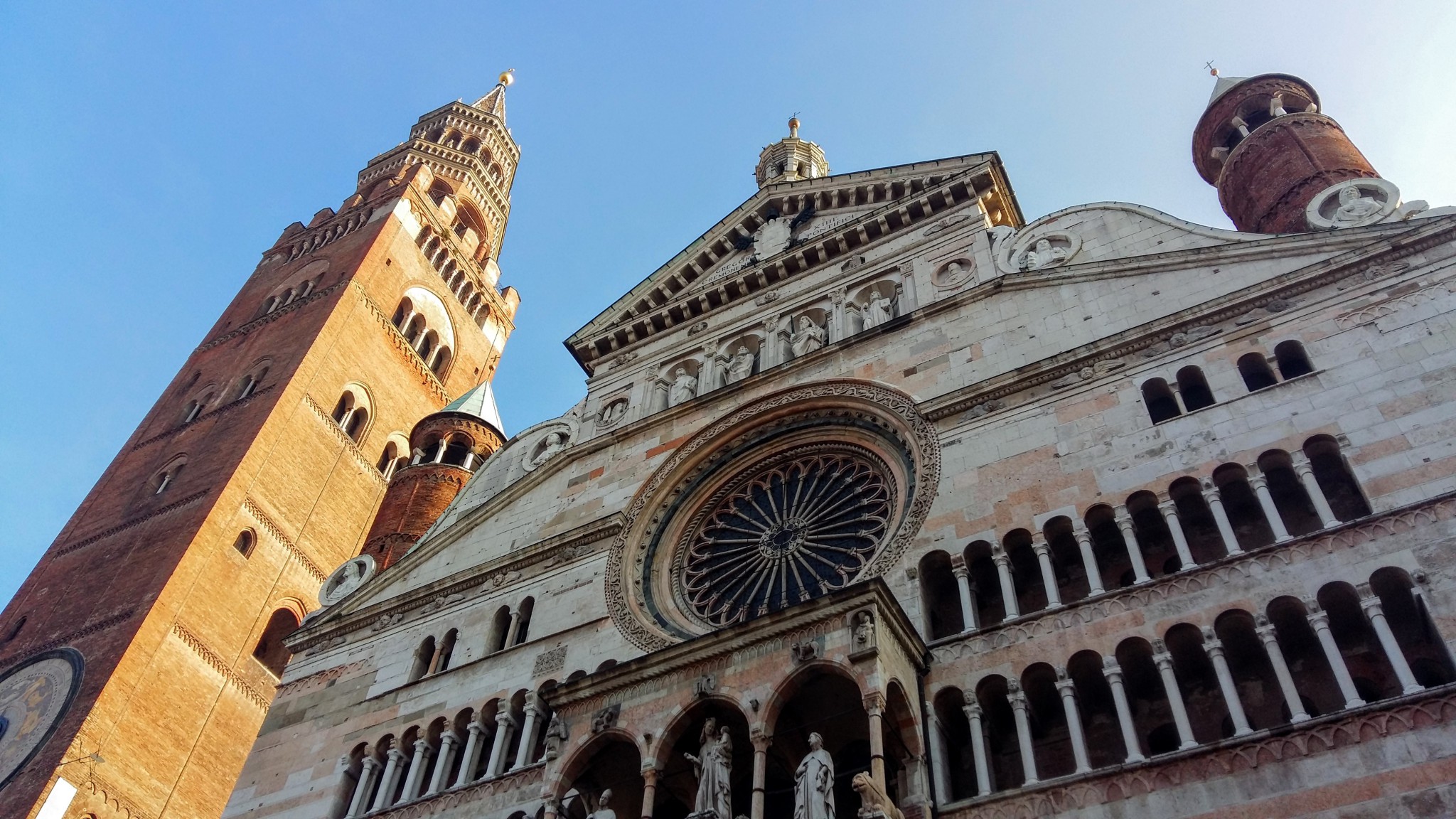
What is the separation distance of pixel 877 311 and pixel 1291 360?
7514 millimetres

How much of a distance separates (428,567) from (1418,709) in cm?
1594

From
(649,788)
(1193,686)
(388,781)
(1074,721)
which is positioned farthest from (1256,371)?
(388,781)

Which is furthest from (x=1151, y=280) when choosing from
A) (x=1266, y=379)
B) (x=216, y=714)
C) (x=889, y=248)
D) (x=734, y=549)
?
(x=216, y=714)

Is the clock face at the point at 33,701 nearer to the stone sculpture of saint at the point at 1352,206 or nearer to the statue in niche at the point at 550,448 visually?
the statue in niche at the point at 550,448

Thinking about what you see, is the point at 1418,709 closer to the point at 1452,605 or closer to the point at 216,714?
the point at 1452,605

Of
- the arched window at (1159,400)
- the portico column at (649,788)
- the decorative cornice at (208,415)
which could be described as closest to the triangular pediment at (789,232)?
the arched window at (1159,400)

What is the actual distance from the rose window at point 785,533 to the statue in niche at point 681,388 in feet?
10.2

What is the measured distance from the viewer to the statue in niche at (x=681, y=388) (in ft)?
73.3

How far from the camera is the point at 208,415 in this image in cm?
3791

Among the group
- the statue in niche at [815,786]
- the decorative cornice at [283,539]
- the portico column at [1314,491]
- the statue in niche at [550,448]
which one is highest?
the decorative cornice at [283,539]

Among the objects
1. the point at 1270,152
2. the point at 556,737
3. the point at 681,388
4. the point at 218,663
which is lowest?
the point at 556,737

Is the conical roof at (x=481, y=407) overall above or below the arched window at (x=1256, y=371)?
above

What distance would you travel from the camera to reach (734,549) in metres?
18.5

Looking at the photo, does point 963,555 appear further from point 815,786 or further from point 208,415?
point 208,415
